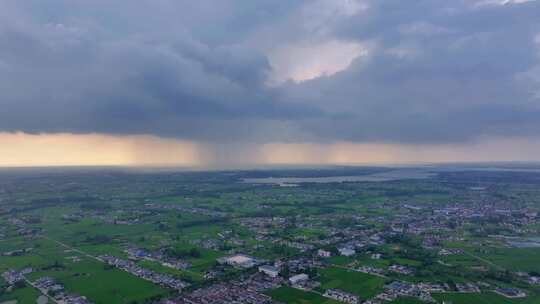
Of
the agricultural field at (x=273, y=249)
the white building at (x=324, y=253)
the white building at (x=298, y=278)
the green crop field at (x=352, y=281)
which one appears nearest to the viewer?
the green crop field at (x=352, y=281)

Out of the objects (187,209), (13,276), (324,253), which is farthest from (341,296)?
(187,209)

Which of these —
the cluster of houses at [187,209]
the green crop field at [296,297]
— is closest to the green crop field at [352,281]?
the green crop field at [296,297]

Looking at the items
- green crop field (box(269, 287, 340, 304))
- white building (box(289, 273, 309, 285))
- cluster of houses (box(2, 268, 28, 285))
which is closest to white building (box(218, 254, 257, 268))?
white building (box(289, 273, 309, 285))

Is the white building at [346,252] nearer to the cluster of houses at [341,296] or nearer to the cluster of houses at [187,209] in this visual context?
the cluster of houses at [341,296]

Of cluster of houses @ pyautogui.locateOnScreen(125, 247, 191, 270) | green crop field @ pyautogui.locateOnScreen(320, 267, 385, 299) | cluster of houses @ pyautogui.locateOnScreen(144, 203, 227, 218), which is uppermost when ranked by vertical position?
cluster of houses @ pyautogui.locateOnScreen(144, 203, 227, 218)

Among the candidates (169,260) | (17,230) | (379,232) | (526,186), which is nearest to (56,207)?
(17,230)

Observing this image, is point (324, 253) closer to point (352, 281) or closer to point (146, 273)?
point (352, 281)

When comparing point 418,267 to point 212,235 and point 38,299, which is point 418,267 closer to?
point 212,235

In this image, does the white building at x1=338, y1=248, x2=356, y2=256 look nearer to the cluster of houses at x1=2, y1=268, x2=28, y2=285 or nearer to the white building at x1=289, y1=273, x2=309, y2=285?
the white building at x1=289, y1=273, x2=309, y2=285
